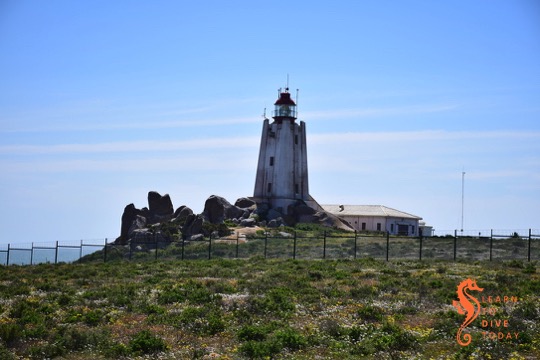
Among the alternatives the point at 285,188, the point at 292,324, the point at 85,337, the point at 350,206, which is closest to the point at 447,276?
the point at 292,324

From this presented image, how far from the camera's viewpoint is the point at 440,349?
23.5 meters

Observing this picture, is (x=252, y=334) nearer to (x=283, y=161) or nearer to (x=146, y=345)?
(x=146, y=345)

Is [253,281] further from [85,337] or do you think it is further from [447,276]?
[85,337]

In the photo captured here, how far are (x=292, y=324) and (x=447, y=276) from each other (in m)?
13.6

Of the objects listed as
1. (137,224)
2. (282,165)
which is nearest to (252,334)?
(137,224)

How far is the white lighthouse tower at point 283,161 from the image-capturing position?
9194 centimetres

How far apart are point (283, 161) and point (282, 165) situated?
51 centimetres

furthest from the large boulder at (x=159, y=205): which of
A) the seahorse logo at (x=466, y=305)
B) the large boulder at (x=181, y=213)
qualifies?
the seahorse logo at (x=466, y=305)

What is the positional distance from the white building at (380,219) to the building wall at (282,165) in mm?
8621

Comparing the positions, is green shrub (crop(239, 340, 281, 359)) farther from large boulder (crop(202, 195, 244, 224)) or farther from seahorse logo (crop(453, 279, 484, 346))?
large boulder (crop(202, 195, 244, 224))

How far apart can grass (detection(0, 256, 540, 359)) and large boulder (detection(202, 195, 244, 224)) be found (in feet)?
133

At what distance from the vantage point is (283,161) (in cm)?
9194

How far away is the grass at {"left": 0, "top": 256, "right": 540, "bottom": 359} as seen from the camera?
2333 centimetres

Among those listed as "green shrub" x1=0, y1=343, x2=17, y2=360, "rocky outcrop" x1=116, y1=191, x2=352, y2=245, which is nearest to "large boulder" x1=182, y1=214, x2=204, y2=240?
"rocky outcrop" x1=116, y1=191, x2=352, y2=245
